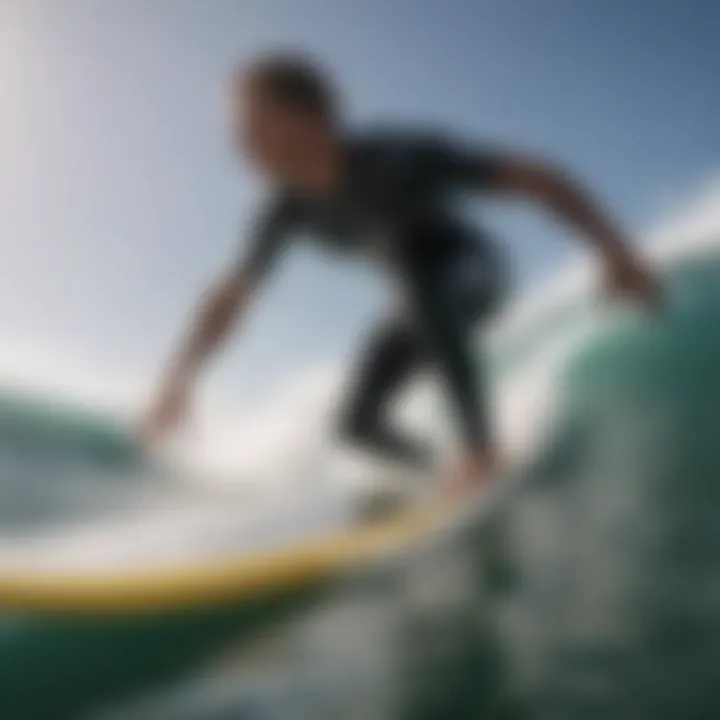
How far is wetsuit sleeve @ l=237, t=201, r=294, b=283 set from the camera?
1.30 m

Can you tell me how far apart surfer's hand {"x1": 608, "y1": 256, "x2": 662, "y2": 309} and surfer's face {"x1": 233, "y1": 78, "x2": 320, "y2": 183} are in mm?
343

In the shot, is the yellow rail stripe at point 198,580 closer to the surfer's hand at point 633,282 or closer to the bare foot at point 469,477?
the bare foot at point 469,477

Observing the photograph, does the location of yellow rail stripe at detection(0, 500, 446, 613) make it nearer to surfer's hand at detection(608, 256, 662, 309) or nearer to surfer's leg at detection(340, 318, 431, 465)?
surfer's leg at detection(340, 318, 431, 465)

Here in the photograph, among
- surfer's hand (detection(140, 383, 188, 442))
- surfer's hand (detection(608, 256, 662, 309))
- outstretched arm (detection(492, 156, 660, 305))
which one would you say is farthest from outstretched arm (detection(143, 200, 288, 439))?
surfer's hand (detection(608, 256, 662, 309))

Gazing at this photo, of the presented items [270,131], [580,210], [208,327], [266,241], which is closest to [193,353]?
[208,327]

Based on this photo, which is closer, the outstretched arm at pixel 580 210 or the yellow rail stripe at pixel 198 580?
the yellow rail stripe at pixel 198 580

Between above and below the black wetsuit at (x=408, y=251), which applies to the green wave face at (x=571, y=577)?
below

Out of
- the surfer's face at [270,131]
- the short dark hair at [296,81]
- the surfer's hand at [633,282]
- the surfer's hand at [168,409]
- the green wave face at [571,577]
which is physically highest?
the short dark hair at [296,81]

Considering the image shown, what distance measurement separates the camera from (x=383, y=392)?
128 cm

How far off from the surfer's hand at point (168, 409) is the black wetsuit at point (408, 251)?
0.48 feet

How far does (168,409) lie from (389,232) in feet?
0.95

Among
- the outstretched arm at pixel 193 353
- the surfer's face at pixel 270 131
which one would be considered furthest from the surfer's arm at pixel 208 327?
the surfer's face at pixel 270 131

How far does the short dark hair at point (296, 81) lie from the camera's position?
1.27 meters

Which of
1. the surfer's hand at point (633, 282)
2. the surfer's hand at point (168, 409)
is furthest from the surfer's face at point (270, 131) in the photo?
the surfer's hand at point (633, 282)
